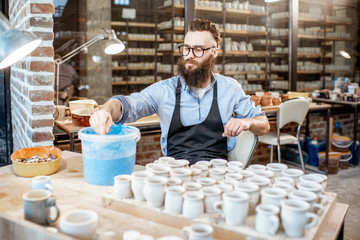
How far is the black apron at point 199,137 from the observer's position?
2.32m

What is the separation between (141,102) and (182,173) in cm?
98

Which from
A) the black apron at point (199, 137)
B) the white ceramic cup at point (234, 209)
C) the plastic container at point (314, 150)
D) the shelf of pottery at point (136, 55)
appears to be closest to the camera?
the white ceramic cup at point (234, 209)

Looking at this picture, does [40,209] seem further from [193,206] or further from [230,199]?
[230,199]

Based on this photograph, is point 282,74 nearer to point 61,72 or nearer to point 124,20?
point 124,20

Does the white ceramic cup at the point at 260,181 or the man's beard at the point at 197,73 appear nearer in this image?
the white ceramic cup at the point at 260,181

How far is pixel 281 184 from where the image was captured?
1.31m

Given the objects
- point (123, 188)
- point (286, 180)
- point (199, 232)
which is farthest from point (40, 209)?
point (286, 180)

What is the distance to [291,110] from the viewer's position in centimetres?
406

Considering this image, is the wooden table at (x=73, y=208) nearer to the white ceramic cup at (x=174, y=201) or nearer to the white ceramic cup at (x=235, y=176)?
the white ceramic cup at (x=174, y=201)

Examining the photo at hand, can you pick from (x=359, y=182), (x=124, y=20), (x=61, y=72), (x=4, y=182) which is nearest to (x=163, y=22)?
(x=124, y=20)

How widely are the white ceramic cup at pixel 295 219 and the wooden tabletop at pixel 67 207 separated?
326mm

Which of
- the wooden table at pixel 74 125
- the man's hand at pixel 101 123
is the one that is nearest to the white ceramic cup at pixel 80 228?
the man's hand at pixel 101 123

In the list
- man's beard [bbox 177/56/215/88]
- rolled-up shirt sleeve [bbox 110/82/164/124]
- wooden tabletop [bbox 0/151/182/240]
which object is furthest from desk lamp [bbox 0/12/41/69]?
man's beard [bbox 177/56/215/88]

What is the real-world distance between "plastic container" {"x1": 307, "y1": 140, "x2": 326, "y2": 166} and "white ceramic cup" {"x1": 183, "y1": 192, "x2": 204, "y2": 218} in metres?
4.20
